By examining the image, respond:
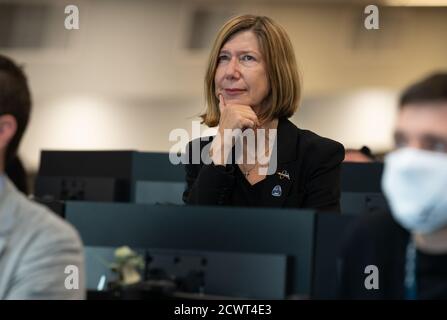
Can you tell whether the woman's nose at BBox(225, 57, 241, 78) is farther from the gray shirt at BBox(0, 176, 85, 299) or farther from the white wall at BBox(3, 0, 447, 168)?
the white wall at BBox(3, 0, 447, 168)

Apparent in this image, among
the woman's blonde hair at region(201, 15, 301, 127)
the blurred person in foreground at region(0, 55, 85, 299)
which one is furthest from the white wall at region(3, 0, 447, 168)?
the blurred person in foreground at region(0, 55, 85, 299)

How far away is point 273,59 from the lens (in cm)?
260

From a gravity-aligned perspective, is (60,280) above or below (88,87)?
below

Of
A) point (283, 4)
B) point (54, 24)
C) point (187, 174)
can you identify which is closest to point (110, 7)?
point (54, 24)

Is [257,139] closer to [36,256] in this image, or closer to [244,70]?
[244,70]

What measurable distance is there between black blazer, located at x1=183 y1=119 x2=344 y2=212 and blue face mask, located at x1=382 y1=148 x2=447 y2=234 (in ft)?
2.53

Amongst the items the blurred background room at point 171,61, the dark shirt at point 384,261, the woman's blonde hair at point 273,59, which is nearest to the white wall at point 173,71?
the blurred background room at point 171,61

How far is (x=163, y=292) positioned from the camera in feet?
6.43

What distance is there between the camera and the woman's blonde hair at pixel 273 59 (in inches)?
102

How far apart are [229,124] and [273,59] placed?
0.71 ft

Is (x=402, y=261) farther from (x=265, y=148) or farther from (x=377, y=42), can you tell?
(x=377, y=42)

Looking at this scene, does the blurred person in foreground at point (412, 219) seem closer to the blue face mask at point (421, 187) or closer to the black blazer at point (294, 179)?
the blue face mask at point (421, 187)
